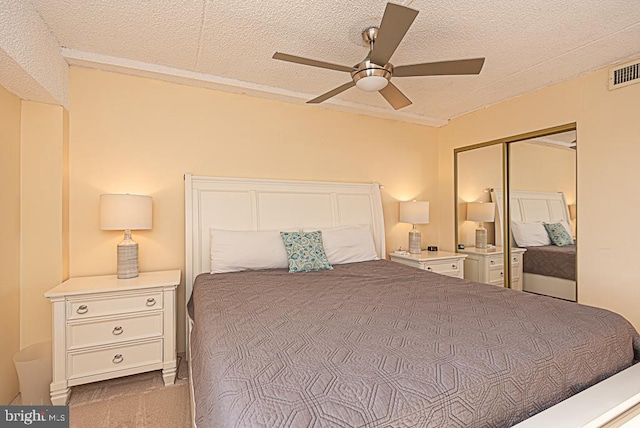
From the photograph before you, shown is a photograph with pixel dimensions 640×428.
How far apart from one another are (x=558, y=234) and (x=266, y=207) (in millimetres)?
2809

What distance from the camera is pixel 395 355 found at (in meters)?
1.13

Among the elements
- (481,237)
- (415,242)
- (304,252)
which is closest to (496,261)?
(481,237)

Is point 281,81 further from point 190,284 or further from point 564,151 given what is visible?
point 564,151

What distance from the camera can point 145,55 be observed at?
2480mm

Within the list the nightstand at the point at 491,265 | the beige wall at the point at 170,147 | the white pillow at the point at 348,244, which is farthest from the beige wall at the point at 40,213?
the nightstand at the point at 491,265

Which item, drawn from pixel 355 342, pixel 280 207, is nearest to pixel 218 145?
pixel 280 207

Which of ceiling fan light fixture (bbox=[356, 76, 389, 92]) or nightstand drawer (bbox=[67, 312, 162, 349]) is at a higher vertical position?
ceiling fan light fixture (bbox=[356, 76, 389, 92])

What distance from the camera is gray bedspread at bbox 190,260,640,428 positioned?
2.89 ft

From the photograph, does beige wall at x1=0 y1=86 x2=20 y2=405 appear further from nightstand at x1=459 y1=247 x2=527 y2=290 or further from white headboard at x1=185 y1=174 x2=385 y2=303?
nightstand at x1=459 y1=247 x2=527 y2=290

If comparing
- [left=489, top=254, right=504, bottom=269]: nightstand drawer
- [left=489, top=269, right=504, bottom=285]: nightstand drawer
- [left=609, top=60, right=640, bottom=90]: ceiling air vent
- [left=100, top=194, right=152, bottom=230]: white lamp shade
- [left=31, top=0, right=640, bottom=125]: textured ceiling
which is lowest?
[left=489, top=269, right=504, bottom=285]: nightstand drawer

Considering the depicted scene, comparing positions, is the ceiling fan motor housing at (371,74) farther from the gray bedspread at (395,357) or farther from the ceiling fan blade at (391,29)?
the gray bedspread at (395,357)

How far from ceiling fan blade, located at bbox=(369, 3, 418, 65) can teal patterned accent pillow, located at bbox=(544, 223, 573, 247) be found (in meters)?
2.47

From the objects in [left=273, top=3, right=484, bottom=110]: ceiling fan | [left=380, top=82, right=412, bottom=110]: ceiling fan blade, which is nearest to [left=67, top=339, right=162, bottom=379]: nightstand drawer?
[left=273, top=3, right=484, bottom=110]: ceiling fan

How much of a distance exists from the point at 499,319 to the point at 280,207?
2.14 meters
